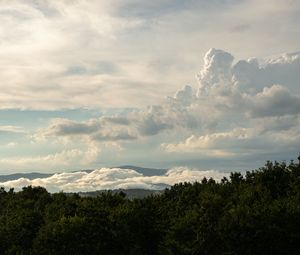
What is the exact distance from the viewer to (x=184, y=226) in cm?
8512

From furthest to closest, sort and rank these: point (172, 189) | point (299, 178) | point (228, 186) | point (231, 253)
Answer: point (172, 189) < point (228, 186) < point (299, 178) < point (231, 253)

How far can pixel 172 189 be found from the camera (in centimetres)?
14588

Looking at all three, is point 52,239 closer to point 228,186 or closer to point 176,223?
point 176,223

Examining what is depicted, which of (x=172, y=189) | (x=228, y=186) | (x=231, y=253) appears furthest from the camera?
(x=172, y=189)

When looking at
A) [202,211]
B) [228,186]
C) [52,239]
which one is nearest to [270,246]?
[202,211]

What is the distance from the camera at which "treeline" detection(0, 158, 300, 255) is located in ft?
254

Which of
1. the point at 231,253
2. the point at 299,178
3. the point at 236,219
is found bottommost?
the point at 231,253

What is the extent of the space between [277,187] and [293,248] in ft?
88.0

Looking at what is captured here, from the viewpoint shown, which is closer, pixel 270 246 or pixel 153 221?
pixel 270 246

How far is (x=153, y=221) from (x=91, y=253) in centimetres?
2321

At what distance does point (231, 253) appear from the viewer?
76.6m

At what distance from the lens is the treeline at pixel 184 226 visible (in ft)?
254

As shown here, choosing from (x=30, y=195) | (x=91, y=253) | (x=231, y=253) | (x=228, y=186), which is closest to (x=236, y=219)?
(x=231, y=253)

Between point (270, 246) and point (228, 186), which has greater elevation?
point (228, 186)
